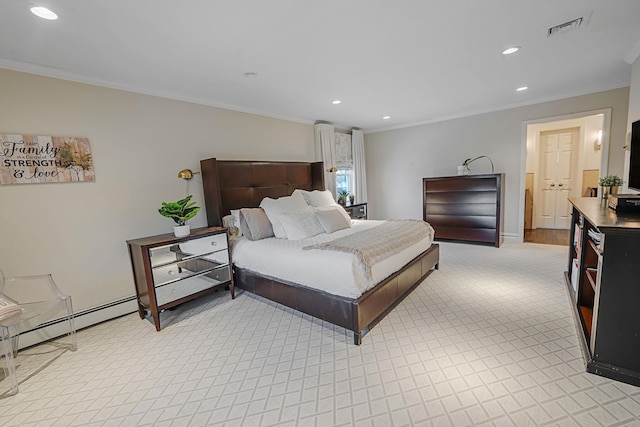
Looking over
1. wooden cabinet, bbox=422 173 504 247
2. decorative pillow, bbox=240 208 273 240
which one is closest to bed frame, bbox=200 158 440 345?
decorative pillow, bbox=240 208 273 240

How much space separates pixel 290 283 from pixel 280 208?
3.67ft

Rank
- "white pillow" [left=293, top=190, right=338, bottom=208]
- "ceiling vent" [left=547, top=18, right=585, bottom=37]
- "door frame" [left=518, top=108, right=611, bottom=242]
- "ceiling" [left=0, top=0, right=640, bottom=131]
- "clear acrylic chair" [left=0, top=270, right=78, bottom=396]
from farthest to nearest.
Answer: "white pillow" [left=293, top=190, right=338, bottom=208] < "door frame" [left=518, top=108, right=611, bottom=242] < "ceiling vent" [left=547, top=18, right=585, bottom=37] < "clear acrylic chair" [left=0, top=270, right=78, bottom=396] < "ceiling" [left=0, top=0, right=640, bottom=131]

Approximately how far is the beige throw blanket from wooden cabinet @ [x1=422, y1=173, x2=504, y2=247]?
1859mm

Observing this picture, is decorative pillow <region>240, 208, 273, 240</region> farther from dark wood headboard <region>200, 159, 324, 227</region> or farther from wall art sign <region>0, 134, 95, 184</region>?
wall art sign <region>0, 134, 95, 184</region>

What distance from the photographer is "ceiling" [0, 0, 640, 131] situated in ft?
5.86

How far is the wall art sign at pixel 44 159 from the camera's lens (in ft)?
7.43

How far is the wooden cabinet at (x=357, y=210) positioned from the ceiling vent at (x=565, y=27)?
3.46 m

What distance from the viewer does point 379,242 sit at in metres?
2.61

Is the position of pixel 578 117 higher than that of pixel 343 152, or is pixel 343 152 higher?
pixel 578 117

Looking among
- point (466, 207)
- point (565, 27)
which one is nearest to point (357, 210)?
point (466, 207)

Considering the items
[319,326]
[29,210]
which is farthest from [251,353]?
A: [29,210]

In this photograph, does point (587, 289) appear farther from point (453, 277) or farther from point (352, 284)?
point (352, 284)

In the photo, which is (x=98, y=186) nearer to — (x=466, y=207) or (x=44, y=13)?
(x=44, y=13)

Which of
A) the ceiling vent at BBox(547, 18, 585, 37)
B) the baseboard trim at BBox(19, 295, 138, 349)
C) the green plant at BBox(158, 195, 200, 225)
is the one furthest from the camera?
the green plant at BBox(158, 195, 200, 225)
